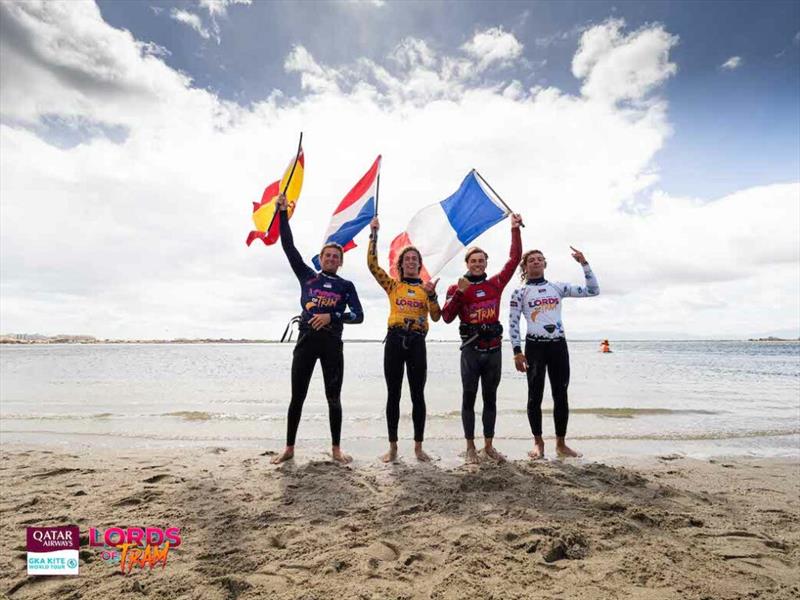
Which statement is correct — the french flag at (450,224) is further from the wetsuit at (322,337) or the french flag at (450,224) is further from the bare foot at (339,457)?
the bare foot at (339,457)

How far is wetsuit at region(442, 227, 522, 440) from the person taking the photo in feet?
18.7

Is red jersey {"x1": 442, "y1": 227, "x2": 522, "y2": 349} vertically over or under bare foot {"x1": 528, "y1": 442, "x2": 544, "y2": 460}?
over

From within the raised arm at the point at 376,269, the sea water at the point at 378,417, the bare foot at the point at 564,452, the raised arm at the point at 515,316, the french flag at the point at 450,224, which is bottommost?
the sea water at the point at 378,417

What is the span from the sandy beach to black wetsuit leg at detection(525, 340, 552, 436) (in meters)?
0.64

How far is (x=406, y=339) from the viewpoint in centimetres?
569

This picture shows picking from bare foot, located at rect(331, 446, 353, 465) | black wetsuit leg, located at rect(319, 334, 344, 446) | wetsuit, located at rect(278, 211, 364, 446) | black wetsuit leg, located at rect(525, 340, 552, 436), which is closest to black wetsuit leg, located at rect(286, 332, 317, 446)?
wetsuit, located at rect(278, 211, 364, 446)

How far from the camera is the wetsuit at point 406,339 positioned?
5.68 meters

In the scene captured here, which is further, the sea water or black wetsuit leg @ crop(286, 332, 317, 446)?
the sea water

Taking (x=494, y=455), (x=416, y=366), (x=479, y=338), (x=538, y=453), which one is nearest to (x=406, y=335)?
(x=416, y=366)

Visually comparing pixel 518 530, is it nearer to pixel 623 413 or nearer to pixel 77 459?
pixel 77 459

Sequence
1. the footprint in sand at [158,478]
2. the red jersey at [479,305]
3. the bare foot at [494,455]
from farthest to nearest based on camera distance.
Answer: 1. the red jersey at [479,305]
2. the bare foot at [494,455]
3. the footprint in sand at [158,478]

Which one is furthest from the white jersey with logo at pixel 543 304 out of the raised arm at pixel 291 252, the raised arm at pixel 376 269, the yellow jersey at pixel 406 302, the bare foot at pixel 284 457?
the bare foot at pixel 284 457

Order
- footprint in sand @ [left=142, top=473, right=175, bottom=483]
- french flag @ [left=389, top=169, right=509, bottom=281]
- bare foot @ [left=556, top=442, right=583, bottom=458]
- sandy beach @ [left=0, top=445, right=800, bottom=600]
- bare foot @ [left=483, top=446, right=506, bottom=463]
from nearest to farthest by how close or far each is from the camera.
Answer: sandy beach @ [left=0, top=445, right=800, bottom=600]
footprint in sand @ [left=142, top=473, right=175, bottom=483]
bare foot @ [left=483, top=446, right=506, bottom=463]
bare foot @ [left=556, top=442, right=583, bottom=458]
french flag @ [left=389, top=169, right=509, bottom=281]

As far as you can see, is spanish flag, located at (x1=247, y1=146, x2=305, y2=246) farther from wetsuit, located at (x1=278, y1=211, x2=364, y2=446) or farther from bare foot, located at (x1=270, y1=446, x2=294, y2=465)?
bare foot, located at (x1=270, y1=446, x2=294, y2=465)
